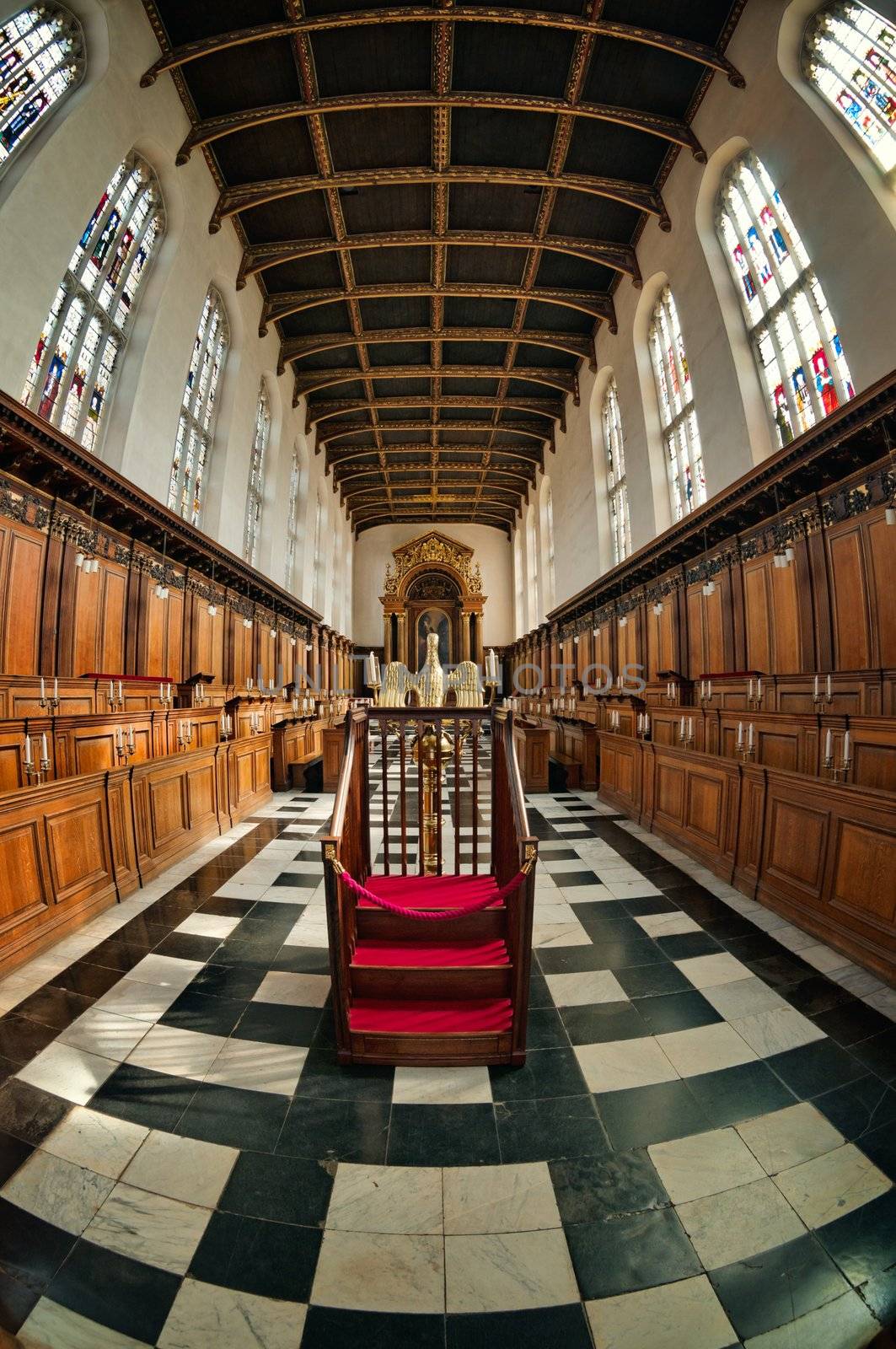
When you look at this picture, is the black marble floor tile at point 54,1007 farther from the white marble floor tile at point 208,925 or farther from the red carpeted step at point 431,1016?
the red carpeted step at point 431,1016

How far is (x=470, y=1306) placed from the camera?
133 centimetres

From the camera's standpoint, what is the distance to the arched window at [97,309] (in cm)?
757

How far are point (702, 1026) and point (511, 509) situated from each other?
85.0ft

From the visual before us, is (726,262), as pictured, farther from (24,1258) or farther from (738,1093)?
(24,1258)

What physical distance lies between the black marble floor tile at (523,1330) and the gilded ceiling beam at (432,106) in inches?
499

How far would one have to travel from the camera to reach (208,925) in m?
3.59

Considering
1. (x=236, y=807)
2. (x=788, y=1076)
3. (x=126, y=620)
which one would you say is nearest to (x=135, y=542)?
(x=126, y=620)

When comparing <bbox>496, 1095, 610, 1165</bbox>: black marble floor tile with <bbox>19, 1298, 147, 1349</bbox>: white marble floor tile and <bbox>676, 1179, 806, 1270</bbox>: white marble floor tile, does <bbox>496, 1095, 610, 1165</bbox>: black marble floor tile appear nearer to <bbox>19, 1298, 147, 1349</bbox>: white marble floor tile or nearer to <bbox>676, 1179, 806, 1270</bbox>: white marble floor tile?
<bbox>676, 1179, 806, 1270</bbox>: white marble floor tile

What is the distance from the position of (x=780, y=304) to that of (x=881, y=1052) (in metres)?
9.33

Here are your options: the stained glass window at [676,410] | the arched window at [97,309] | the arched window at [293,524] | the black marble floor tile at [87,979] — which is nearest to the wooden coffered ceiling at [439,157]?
the arched window at [97,309]

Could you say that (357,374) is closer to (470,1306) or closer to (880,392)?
(880,392)

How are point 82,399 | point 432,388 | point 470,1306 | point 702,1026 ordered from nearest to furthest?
point 470,1306 < point 702,1026 < point 82,399 < point 432,388

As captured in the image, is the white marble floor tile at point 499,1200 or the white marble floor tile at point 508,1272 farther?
the white marble floor tile at point 499,1200

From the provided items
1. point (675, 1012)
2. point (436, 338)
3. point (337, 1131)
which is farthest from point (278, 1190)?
point (436, 338)
